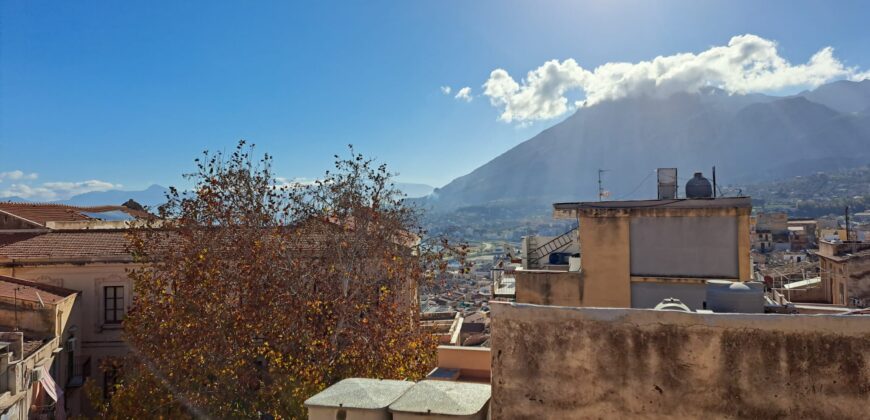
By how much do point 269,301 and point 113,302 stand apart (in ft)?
48.8

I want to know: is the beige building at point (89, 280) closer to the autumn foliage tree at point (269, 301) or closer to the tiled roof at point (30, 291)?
the tiled roof at point (30, 291)

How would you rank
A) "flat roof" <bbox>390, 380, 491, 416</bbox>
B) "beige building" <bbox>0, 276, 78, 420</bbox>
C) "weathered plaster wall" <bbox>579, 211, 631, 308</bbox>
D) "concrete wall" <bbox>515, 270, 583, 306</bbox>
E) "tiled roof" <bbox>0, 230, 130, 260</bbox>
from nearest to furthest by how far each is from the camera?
1. "flat roof" <bbox>390, 380, 491, 416</bbox>
2. "weathered plaster wall" <bbox>579, 211, 631, 308</bbox>
3. "concrete wall" <bbox>515, 270, 583, 306</bbox>
4. "beige building" <bbox>0, 276, 78, 420</bbox>
5. "tiled roof" <bbox>0, 230, 130, 260</bbox>

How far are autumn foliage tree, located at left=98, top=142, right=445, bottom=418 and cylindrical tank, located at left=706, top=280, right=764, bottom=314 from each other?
811 centimetres

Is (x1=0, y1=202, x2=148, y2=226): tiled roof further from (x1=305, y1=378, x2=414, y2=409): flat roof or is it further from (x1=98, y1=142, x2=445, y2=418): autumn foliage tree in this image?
(x1=305, y1=378, x2=414, y2=409): flat roof

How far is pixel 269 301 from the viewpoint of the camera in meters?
14.4

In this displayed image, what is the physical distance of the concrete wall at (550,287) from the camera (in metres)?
13.6

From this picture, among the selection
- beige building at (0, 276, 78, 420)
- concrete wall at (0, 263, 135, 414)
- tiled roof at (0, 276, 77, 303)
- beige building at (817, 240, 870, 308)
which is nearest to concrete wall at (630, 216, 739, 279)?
beige building at (0, 276, 78, 420)

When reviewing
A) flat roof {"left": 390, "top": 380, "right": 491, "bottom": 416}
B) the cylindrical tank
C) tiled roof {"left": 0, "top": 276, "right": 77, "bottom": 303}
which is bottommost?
tiled roof {"left": 0, "top": 276, "right": 77, "bottom": 303}

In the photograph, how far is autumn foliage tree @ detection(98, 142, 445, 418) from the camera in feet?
43.9

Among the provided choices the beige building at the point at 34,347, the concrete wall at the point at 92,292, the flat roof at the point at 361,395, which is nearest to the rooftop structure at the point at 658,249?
the flat roof at the point at 361,395

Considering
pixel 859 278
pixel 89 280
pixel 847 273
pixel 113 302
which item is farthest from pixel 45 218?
pixel 859 278

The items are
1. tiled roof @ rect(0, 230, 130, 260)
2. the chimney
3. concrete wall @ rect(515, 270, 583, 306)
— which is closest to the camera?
concrete wall @ rect(515, 270, 583, 306)

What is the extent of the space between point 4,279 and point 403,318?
18.4 m

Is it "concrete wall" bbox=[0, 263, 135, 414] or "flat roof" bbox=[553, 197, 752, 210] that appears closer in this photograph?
"flat roof" bbox=[553, 197, 752, 210]
